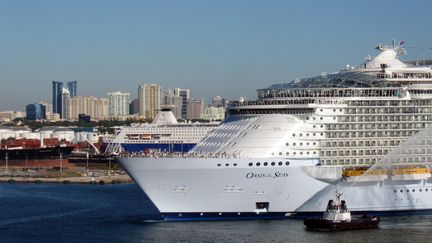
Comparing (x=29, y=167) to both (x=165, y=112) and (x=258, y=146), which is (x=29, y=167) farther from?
(x=258, y=146)

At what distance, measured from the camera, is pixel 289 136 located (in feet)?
108

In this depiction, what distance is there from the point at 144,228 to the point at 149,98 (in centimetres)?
13238

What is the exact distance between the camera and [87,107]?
18862 cm

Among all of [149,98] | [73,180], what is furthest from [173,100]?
[73,180]

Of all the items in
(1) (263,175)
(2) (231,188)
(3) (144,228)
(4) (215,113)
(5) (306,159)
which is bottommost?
(3) (144,228)

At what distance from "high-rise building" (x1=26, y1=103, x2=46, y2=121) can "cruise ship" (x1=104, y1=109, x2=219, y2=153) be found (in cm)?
9946

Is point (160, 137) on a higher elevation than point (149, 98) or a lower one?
lower

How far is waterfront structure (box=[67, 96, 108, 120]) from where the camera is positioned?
186625 mm

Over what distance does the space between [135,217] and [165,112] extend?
61.1 metres

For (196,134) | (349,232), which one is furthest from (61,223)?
(196,134)

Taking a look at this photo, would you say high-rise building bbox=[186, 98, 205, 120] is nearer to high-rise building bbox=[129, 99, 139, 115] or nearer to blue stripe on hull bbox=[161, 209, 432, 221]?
high-rise building bbox=[129, 99, 139, 115]

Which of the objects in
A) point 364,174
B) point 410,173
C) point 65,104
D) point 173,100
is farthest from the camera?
point 65,104

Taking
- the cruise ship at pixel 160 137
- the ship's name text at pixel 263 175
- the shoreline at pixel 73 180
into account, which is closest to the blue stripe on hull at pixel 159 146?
the cruise ship at pixel 160 137

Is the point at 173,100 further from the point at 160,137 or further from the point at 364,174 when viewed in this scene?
the point at 364,174
